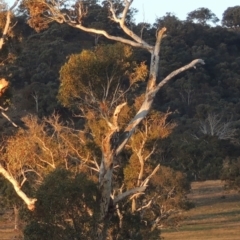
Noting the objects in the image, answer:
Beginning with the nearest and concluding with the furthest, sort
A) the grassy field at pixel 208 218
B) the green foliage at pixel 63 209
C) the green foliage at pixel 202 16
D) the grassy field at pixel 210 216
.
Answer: the green foliage at pixel 63 209 → the grassy field at pixel 208 218 → the grassy field at pixel 210 216 → the green foliage at pixel 202 16

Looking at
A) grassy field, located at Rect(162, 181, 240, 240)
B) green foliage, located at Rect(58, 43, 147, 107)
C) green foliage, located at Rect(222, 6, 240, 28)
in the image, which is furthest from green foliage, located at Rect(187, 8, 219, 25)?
green foliage, located at Rect(58, 43, 147, 107)

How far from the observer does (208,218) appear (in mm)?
45969

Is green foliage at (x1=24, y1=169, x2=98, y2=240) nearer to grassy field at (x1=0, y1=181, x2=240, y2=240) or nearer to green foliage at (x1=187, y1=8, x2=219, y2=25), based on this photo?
grassy field at (x1=0, y1=181, x2=240, y2=240)

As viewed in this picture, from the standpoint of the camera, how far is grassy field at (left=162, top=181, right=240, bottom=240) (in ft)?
125

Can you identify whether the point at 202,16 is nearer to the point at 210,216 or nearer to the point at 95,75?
the point at 210,216

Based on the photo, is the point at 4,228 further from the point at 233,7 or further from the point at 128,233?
the point at 233,7

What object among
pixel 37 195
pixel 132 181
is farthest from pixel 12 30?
pixel 132 181

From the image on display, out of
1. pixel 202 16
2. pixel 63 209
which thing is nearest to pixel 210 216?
pixel 63 209

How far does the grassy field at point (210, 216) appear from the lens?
125 ft

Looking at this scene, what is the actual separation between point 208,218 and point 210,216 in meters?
0.78

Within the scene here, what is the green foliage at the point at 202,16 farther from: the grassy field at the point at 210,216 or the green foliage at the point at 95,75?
the green foliage at the point at 95,75

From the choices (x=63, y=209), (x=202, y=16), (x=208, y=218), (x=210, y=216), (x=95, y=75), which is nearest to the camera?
(x=63, y=209)

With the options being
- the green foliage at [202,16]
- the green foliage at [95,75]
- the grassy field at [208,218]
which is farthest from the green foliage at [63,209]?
the green foliage at [202,16]

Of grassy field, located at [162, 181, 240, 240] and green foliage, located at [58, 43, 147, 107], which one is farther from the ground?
green foliage, located at [58, 43, 147, 107]
